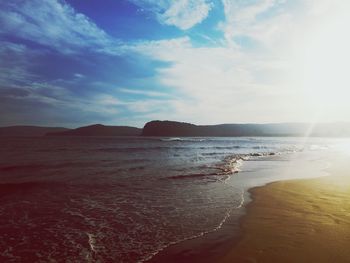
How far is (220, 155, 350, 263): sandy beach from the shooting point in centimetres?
645

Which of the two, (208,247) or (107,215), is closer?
(208,247)

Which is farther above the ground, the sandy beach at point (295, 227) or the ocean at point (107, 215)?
the sandy beach at point (295, 227)

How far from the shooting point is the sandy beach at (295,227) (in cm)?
645

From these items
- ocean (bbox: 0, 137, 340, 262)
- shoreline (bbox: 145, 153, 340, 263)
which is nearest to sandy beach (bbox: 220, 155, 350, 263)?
shoreline (bbox: 145, 153, 340, 263)

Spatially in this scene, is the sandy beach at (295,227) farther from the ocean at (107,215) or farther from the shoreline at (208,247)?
the ocean at (107,215)

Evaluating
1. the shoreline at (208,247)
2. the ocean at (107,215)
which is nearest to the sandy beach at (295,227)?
the shoreline at (208,247)

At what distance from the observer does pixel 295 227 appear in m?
8.35

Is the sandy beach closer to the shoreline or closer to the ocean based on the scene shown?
the shoreline

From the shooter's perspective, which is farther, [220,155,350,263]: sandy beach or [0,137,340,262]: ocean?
[0,137,340,262]: ocean

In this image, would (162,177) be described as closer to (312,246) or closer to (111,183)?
(111,183)

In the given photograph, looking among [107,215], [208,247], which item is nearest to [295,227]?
[208,247]

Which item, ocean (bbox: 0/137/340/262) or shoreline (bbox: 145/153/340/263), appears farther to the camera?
ocean (bbox: 0/137/340/262)

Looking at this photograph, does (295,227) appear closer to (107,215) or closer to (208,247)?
(208,247)

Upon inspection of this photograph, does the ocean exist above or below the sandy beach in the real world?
below
